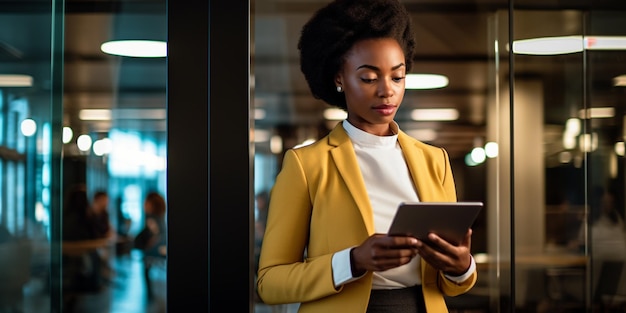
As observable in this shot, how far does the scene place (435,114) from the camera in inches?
325

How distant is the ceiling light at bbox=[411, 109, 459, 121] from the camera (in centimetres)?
813

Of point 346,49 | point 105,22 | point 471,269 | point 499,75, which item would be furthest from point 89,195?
point 499,75

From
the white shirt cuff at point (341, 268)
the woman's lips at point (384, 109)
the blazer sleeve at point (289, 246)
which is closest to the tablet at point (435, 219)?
the white shirt cuff at point (341, 268)

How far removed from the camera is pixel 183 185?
9.70 feet

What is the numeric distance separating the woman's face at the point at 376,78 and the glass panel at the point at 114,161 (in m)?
1.17

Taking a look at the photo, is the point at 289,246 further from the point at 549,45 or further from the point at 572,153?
the point at 572,153

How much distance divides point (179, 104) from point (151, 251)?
106 cm

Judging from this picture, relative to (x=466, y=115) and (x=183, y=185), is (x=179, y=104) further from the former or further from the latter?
(x=466, y=115)

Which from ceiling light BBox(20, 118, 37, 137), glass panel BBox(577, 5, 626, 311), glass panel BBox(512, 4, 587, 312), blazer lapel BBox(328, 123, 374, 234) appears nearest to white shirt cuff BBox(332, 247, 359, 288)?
blazer lapel BBox(328, 123, 374, 234)

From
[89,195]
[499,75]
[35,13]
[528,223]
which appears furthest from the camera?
[499,75]

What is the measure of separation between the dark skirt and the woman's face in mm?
441

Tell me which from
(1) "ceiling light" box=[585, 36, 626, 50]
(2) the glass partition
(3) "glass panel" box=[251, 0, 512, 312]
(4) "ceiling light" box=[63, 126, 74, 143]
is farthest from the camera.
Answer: (3) "glass panel" box=[251, 0, 512, 312]

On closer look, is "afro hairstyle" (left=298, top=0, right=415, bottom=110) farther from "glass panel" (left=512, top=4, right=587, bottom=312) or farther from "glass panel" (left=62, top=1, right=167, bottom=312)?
"glass panel" (left=512, top=4, right=587, bottom=312)

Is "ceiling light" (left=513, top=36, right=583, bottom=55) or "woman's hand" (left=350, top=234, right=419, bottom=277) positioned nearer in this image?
"woman's hand" (left=350, top=234, right=419, bottom=277)
